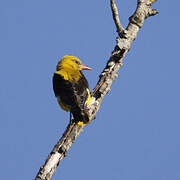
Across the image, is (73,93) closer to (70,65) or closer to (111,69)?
(111,69)

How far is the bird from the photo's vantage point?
549 centimetres

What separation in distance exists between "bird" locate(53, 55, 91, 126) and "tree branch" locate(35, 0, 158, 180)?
219 millimetres

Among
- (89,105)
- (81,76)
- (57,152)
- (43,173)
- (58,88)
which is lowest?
(43,173)

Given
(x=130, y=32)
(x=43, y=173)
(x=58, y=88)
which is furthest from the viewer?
(x=58, y=88)

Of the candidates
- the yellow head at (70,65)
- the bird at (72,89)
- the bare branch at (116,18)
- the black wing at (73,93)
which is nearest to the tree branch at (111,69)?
the bare branch at (116,18)

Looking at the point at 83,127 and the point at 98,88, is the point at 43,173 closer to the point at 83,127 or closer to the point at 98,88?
the point at 83,127

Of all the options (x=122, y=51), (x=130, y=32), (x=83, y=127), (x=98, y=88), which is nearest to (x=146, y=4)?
(x=130, y=32)

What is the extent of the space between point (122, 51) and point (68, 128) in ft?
4.78

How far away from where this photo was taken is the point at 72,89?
6.24 metres

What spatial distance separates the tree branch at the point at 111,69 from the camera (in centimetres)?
442

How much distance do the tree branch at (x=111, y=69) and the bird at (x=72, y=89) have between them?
0.72 feet

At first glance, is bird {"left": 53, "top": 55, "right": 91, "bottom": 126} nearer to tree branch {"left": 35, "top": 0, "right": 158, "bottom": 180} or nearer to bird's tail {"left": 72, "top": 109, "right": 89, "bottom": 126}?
bird's tail {"left": 72, "top": 109, "right": 89, "bottom": 126}

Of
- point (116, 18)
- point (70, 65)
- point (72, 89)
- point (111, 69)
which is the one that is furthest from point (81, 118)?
point (70, 65)

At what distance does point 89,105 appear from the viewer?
5.39 m
